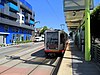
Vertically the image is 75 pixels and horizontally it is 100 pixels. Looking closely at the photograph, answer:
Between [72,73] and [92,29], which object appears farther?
[92,29]

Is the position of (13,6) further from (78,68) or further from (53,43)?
(78,68)

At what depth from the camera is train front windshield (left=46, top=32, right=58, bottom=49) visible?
22531 mm

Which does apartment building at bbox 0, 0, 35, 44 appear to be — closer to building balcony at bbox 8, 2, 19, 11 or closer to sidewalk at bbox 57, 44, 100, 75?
building balcony at bbox 8, 2, 19, 11

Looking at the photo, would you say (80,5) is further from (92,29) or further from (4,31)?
(4,31)

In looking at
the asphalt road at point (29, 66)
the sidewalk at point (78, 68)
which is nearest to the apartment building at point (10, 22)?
the asphalt road at point (29, 66)

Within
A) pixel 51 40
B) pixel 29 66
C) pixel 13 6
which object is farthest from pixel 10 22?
pixel 29 66

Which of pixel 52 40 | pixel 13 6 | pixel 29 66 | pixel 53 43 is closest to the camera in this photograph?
pixel 29 66

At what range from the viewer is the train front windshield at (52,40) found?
22531mm

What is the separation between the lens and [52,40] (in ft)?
74.8

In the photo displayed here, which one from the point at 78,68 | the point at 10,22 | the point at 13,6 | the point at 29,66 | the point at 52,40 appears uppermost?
the point at 13,6

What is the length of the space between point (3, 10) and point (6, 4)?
3473 mm

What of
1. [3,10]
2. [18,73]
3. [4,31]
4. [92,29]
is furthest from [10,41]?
[18,73]

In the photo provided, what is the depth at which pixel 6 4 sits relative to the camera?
62.2 m

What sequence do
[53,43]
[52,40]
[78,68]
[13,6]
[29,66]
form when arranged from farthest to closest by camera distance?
[13,6] → [52,40] → [53,43] → [29,66] → [78,68]
